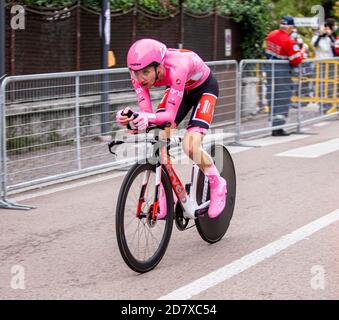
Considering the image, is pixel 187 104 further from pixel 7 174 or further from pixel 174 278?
pixel 7 174

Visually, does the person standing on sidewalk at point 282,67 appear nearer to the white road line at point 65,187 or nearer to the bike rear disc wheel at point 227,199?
the white road line at point 65,187

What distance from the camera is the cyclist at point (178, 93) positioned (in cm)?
571

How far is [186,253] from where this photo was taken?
649cm

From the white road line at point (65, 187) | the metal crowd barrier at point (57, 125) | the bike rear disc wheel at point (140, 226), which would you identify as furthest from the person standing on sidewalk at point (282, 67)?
the bike rear disc wheel at point (140, 226)

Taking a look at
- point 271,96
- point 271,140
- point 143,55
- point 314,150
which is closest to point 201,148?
point 143,55

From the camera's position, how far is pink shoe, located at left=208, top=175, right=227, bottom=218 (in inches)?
256

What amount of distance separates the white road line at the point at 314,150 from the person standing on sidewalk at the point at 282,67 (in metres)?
1.24

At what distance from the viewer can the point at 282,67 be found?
1402 centimetres

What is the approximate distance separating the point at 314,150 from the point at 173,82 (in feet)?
22.0

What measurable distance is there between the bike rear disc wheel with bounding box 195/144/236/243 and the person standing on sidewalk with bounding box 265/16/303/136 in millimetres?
7034

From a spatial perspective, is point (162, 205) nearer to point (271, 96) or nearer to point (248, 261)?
point (248, 261)

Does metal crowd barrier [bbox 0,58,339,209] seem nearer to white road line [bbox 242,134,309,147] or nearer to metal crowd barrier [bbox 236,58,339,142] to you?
metal crowd barrier [bbox 236,58,339,142]

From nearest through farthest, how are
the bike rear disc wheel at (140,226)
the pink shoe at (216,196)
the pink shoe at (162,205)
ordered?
the bike rear disc wheel at (140,226) < the pink shoe at (162,205) < the pink shoe at (216,196)

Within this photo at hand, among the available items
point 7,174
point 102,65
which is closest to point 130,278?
point 7,174
